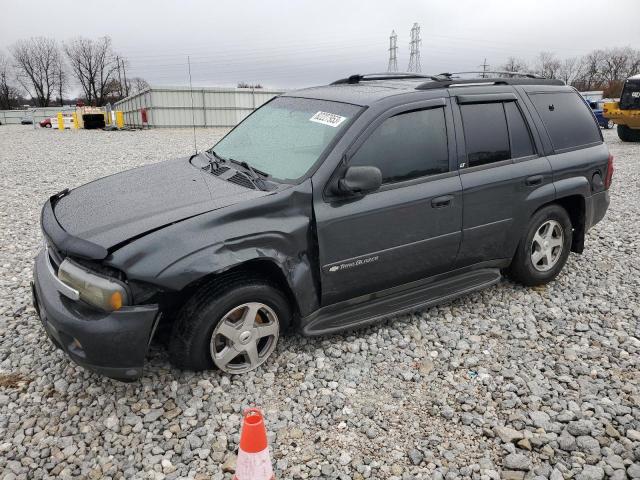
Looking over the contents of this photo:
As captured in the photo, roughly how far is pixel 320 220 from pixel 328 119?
0.82 m

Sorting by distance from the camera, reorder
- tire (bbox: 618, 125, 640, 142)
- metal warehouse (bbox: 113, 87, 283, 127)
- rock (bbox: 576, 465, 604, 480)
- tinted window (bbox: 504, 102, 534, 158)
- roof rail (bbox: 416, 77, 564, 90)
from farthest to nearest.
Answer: metal warehouse (bbox: 113, 87, 283, 127), tire (bbox: 618, 125, 640, 142), tinted window (bbox: 504, 102, 534, 158), roof rail (bbox: 416, 77, 564, 90), rock (bbox: 576, 465, 604, 480)

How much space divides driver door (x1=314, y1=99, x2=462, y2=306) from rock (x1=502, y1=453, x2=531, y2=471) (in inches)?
55.9

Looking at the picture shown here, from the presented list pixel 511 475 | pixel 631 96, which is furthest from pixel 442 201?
pixel 631 96

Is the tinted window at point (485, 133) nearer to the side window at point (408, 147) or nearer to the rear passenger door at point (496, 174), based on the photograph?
the rear passenger door at point (496, 174)

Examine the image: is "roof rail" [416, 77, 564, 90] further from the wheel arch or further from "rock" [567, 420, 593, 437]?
"rock" [567, 420, 593, 437]

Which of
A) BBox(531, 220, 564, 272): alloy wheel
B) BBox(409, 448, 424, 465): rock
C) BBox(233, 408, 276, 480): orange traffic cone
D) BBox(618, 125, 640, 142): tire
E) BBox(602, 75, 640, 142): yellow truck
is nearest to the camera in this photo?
BBox(233, 408, 276, 480): orange traffic cone

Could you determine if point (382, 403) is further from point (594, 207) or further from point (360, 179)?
point (594, 207)

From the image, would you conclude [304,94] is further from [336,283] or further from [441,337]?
[441,337]

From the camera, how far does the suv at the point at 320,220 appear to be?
2900mm

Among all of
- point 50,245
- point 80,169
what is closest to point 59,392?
point 50,245

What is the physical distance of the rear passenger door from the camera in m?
3.98

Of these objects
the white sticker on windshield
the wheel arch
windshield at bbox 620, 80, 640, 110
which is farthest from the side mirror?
windshield at bbox 620, 80, 640, 110

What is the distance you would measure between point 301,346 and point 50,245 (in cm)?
181

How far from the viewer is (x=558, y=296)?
15.3ft
